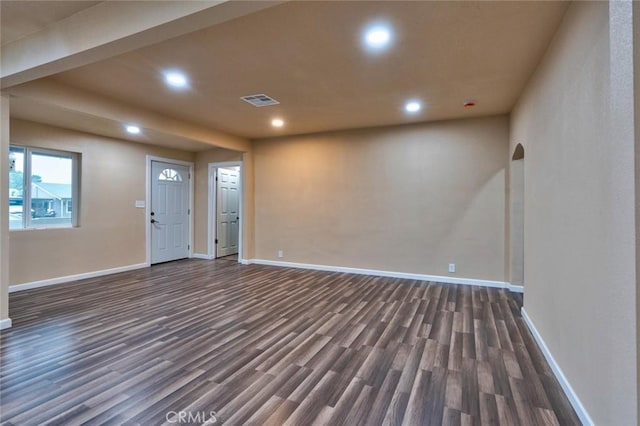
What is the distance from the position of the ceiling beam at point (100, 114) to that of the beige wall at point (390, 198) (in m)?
1.47

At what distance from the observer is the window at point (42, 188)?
14.4 feet

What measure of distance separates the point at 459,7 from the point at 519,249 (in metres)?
3.46

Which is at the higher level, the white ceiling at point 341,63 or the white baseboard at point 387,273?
the white ceiling at point 341,63

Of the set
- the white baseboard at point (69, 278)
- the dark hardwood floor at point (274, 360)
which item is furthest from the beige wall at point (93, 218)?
the dark hardwood floor at point (274, 360)

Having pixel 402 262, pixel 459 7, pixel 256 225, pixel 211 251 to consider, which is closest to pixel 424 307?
pixel 402 262

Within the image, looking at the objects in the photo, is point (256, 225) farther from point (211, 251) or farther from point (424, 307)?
point (424, 307)

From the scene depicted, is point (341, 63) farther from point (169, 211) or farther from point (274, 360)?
point (169, 211)

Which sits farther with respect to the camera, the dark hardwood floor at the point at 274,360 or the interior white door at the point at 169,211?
the interior white door at the point at 169,211

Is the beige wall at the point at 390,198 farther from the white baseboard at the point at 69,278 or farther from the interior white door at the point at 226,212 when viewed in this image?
the white baseboard at the point at 69,278

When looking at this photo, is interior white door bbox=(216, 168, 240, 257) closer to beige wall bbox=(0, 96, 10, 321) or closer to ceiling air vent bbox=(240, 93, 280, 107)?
ceiling air vent bbox=(240, 93, 280, 107)

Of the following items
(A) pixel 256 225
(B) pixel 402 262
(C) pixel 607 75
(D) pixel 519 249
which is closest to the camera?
(C) pixel 607 75

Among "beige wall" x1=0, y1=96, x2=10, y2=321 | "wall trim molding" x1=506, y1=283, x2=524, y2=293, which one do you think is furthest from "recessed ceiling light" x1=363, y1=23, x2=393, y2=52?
"wall trim molding" x1=506, y1=283, x2=524, y2=293

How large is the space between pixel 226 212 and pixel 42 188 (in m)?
3.37

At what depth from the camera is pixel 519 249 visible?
4.29 metres
